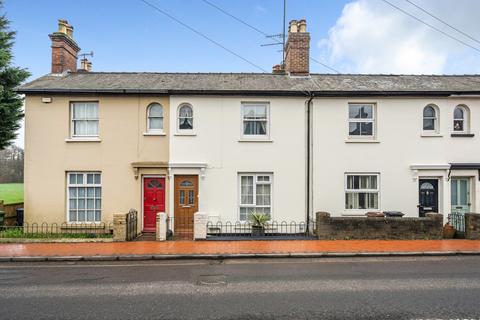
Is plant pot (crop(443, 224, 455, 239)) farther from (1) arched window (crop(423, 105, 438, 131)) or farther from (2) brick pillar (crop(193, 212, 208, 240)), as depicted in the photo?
(2) brick pillar (crop(193, 212, 208, 240))

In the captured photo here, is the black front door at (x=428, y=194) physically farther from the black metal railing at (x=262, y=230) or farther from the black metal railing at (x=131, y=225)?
the black metal railing at (x=131, y=225)

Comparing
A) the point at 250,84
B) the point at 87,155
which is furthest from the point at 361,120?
the point at 87,155

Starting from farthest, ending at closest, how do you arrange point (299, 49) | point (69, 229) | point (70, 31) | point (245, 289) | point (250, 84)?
point (70, 31), point (299, 49), point (250, 84), point (69, 229), point (245, 289)

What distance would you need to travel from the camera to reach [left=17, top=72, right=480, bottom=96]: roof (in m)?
13.4

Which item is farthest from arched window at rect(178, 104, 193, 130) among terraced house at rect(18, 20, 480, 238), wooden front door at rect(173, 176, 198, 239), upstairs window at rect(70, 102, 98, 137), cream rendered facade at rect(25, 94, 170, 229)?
upstairs window at rect(70, 102, 98, 137)

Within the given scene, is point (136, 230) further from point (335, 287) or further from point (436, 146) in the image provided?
point (436, 146)

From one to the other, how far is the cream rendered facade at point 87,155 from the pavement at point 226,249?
2.47 meters

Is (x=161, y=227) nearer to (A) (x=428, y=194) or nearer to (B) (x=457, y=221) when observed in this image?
(A) (x=428, y=194)

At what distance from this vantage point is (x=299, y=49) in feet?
52.3

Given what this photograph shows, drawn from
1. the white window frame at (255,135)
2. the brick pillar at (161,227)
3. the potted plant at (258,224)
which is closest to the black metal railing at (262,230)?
the potted plant at (258,224)

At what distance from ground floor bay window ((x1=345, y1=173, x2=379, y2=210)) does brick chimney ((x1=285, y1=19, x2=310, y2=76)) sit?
19.8 ft

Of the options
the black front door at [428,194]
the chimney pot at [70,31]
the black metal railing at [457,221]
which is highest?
the chimney pot at [70,31]

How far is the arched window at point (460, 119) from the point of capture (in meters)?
13.9

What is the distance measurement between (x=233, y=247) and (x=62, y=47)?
533 inches
